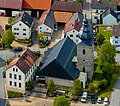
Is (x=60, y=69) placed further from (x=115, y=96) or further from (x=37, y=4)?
(x=37, y=4)

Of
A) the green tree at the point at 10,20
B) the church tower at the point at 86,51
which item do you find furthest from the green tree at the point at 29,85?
the green tree at the point at 10,20

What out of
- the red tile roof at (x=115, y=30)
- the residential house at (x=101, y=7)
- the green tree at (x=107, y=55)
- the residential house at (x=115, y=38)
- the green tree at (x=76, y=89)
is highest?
the residential house at (x=101, y=7)

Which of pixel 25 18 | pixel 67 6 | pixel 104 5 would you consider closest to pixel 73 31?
pixel 25 18

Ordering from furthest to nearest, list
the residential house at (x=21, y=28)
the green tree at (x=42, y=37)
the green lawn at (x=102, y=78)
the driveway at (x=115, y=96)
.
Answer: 1. the residential house at (x=21, y=28)
2. the green tree at (x=42, y=37)
3. the green lawn at (x=102, y=78)
4. the driveway at (x=115, y=96)

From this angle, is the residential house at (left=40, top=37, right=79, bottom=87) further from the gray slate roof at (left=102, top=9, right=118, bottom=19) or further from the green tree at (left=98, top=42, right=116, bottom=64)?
the gray slate roof at (left=102, top=9, right=118, bottom=19)

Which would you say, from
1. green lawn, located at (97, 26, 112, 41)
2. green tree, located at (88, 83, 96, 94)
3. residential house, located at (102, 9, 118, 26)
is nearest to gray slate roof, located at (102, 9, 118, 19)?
residential house, located at (102, 9, 118, 26)

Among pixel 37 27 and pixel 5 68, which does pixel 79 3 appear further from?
pixel 5 68

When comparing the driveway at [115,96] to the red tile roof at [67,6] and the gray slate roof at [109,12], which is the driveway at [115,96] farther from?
the red tile roof at [67,6]
